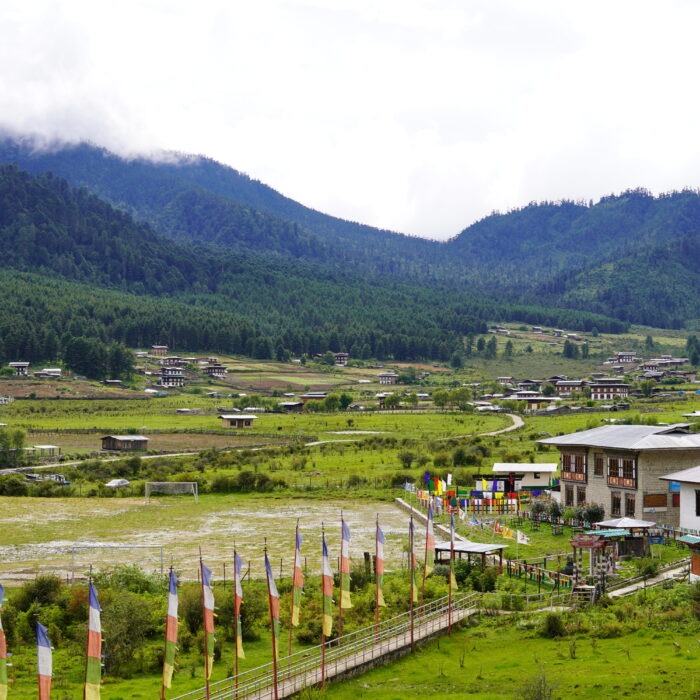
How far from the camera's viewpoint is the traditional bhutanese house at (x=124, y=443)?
9544 centimetres

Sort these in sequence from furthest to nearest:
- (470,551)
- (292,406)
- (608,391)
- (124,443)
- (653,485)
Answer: (608,391) → (292,406) → (124,443) → (653,485) → (470,551)

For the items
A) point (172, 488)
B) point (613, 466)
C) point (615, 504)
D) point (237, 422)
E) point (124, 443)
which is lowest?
→ point (172, 488)

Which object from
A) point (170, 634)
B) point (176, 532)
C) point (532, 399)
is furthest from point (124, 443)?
point (170, 634)

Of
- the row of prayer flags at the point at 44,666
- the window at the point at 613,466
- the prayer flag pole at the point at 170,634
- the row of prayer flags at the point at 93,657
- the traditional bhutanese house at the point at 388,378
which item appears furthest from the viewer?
the traditional bhutanese house at the point at 388,378

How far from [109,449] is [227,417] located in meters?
22.9

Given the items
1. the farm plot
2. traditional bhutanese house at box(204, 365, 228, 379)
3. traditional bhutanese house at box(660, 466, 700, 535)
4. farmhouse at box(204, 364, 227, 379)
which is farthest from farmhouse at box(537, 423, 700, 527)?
traditional bhutanese house at box(204, 365, 228, 379)

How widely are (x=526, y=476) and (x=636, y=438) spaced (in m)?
12.4

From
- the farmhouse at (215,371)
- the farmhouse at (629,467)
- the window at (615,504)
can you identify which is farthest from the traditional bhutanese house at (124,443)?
the farmhouse at (215,371)

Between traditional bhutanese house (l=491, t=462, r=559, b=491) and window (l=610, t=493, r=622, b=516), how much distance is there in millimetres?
10082

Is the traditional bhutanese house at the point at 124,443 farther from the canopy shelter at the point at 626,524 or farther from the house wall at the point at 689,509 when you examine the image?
the house wall at the point at 689,509

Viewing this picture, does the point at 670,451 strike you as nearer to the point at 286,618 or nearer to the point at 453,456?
the point at 286,618

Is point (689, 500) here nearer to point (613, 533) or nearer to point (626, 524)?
point (626, 524)

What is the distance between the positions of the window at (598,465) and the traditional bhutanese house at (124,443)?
50.5 m

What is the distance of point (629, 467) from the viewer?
169 ft
